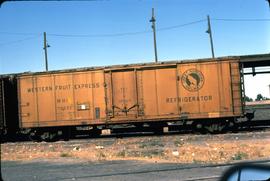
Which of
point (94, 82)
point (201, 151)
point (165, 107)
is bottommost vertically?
point (201, 151)

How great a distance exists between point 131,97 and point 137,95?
0.32 m

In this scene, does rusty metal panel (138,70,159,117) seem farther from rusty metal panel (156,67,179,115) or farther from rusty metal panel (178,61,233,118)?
rusty metal panel (178,61,233,118)

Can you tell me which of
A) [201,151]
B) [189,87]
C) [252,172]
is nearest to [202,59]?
[189,87]

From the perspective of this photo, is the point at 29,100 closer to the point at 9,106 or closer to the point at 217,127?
the point at 9,106

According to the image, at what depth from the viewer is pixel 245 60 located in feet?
86.8

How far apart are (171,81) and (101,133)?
4993 millimetres

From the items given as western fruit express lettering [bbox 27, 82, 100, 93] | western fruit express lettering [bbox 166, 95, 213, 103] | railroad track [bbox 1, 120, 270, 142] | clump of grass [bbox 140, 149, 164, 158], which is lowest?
clump of grass [bbox 140, 149, 164, 158]

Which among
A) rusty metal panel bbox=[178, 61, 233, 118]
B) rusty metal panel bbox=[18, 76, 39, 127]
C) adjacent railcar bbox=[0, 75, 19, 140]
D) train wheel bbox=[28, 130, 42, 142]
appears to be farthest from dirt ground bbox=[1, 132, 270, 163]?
adjacent railcar bbox=[0, 75, 19, 140]

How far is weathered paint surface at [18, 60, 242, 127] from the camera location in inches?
901

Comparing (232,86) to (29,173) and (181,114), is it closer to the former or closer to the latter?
(181,114)

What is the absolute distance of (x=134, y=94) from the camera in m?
23.2

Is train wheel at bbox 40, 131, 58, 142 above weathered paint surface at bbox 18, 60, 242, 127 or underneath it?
underneath

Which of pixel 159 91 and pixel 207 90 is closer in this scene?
pixel 207 90

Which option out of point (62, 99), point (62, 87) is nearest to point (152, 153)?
point (62, 99)
